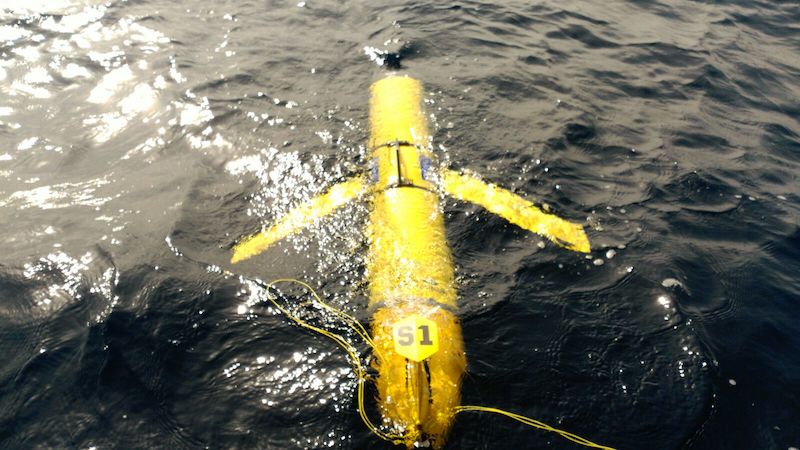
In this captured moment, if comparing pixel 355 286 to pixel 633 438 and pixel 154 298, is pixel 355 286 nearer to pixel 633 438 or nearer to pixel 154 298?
pixel 154 298

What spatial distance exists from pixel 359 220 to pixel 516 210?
1.36m

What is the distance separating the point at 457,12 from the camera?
8.41m

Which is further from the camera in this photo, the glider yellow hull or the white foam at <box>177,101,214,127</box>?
the white foam at <box>177,101,214,127</box>

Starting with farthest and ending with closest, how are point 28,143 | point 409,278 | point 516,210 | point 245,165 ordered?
point 28,143, point 245,165, point 516,210, point 409,278

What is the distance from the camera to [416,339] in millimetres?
3301

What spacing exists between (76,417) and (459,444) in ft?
7.52

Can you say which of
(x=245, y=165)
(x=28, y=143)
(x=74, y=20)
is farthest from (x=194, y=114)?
(x=74, y=20)

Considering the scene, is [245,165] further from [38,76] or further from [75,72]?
[38,76]

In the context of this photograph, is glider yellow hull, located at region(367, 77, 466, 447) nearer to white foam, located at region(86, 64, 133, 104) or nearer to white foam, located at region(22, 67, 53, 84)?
white foam, located at region(86, 64, 133, 104)

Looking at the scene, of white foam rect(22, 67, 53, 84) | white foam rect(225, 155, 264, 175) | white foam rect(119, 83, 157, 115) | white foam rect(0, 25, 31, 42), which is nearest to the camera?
white foam rect(225, 155, 264, 175)

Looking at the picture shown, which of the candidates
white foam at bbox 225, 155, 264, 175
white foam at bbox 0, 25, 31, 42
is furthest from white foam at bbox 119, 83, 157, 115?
white foam at bbox 0, 25, 31, 42

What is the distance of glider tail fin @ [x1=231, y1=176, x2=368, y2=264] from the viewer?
4.48 m

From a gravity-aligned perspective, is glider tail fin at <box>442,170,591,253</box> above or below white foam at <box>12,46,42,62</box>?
below

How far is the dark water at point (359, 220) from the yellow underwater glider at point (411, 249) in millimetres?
140
